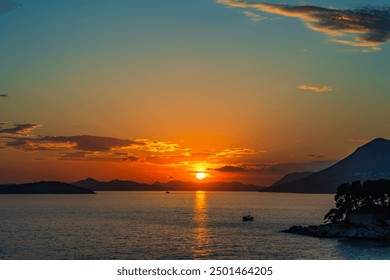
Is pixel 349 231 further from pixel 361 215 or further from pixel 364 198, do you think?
pixel 364 198

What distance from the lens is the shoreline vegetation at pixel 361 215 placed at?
278 feet

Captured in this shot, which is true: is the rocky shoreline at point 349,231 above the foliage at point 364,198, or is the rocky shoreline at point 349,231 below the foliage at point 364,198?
below

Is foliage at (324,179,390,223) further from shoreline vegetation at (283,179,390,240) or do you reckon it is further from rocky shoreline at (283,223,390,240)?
rocky shoreline at (283,223,390,240)

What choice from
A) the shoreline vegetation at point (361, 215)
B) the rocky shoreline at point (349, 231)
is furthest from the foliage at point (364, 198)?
the rocky shoreline at point (349, 231)

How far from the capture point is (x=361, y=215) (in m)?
87.7

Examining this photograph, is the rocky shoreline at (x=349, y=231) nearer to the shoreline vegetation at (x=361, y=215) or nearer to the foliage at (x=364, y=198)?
the shoreline vegetation at (x=361, y=215)

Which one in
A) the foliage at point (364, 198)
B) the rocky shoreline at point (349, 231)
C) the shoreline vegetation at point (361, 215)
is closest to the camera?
the rocky shoreline at point (349, 231)

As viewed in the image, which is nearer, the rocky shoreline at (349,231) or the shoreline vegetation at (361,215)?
the rocky shoreline at (349,231)

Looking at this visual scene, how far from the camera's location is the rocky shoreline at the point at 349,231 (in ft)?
272

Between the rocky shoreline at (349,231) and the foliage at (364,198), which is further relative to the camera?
the foliage at (364,198)

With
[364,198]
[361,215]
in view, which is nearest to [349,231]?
[361,215]

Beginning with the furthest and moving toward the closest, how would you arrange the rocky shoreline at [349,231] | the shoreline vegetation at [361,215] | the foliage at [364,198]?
1. the foliage at [364,198]
2. the shoreline vegetation at [361,215]
3. the rocky shoreline at [349,231]

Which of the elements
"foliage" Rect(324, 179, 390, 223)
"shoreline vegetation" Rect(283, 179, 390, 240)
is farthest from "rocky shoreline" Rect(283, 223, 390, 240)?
"foliage" Rect(324, 179, 390, 223)

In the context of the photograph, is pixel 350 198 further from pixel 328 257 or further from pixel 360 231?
pixel 328 257
